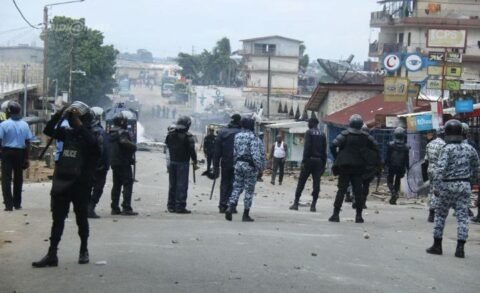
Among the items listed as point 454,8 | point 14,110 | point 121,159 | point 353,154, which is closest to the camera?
point 353,154

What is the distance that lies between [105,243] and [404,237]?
4.97 meters

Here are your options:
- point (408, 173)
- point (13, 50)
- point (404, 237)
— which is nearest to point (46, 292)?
point (404, 237)

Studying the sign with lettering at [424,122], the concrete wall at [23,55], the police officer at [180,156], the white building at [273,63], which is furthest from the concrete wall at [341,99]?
the white building at [273,63]

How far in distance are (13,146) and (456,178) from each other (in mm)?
7809

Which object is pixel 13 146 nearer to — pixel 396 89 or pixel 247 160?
pixel 247 160

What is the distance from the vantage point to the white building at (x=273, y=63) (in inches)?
4129

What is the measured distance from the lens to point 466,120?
24.9 m

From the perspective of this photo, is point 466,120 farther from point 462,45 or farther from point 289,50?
point 289,50

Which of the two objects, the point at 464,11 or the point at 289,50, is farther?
the point at 289,50

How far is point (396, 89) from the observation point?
99.9 ft

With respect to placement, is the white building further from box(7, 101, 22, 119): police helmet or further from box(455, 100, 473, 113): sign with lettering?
box(7, 101, 22, 119): police helmet

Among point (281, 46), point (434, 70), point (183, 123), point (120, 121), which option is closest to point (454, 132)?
point (183, 123)

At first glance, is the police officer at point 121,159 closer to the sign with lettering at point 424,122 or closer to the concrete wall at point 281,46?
the sign with lettering at point 424,122

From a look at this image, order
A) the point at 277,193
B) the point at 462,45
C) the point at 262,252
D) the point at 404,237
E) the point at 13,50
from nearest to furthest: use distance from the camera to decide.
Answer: the point at 262,252, the point at 404,237, the point at 277,193, the point at 462,45, the point at 13,50
